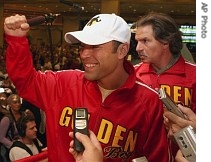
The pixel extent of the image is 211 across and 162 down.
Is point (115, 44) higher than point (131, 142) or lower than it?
→ higher

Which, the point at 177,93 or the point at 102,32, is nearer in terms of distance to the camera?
the point at 102,32

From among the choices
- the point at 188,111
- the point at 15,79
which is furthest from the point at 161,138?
the point at 15,79

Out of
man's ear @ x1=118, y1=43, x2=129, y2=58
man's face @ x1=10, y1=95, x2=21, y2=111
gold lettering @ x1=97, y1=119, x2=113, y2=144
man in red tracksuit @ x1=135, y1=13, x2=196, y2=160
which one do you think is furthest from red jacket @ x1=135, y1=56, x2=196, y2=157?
man's face @ x1=10, y1=95, x2=21, y2=111

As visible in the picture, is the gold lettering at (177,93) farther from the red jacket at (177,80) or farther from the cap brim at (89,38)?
the cap brim at (89,38)

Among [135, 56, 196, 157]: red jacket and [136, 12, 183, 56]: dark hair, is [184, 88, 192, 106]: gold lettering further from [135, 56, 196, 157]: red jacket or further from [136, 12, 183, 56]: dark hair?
[136, 12, 183, 56]: dark hair

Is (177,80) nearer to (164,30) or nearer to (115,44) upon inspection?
(164,30)

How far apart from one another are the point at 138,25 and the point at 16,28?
1.13 meters

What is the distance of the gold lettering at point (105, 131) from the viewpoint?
204cm

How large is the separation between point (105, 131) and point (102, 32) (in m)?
0.42

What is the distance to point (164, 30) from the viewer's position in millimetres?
2863

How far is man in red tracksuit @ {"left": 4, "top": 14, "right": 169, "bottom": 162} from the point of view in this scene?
203cm

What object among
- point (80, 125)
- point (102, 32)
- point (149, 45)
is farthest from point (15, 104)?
point (80, 125)

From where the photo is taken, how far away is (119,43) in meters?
2.11
